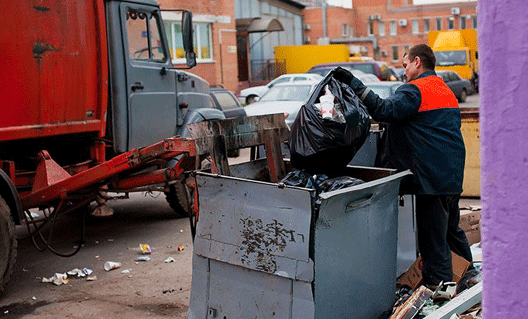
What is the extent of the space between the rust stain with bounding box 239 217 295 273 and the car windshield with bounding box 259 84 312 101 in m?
11.9

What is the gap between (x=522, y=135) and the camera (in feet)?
5.71

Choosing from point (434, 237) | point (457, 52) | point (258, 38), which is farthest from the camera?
point (258, 38)

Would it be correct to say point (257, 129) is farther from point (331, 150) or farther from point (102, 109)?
point (102, 109)

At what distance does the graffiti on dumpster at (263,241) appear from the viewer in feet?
12.3

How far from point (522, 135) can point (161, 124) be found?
655 centimetres

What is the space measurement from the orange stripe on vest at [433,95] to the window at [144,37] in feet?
12.2

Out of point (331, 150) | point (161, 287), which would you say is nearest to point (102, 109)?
point (161, 287)

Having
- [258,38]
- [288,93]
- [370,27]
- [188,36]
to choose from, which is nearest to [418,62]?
[188,36]

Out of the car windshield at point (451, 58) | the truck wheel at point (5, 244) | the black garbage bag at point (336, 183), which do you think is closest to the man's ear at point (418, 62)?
the black garbage bag at point (336, 183)

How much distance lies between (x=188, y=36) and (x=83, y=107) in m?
1.64

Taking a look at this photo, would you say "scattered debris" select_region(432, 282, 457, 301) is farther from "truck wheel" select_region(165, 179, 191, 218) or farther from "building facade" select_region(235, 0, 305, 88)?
"building facade" select_region(235, 0, 305, 88)

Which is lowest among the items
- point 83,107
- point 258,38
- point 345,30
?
point 83,107

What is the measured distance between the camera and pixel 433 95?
15.6 ft

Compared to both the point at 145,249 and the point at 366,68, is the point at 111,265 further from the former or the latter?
the point at 366,68
